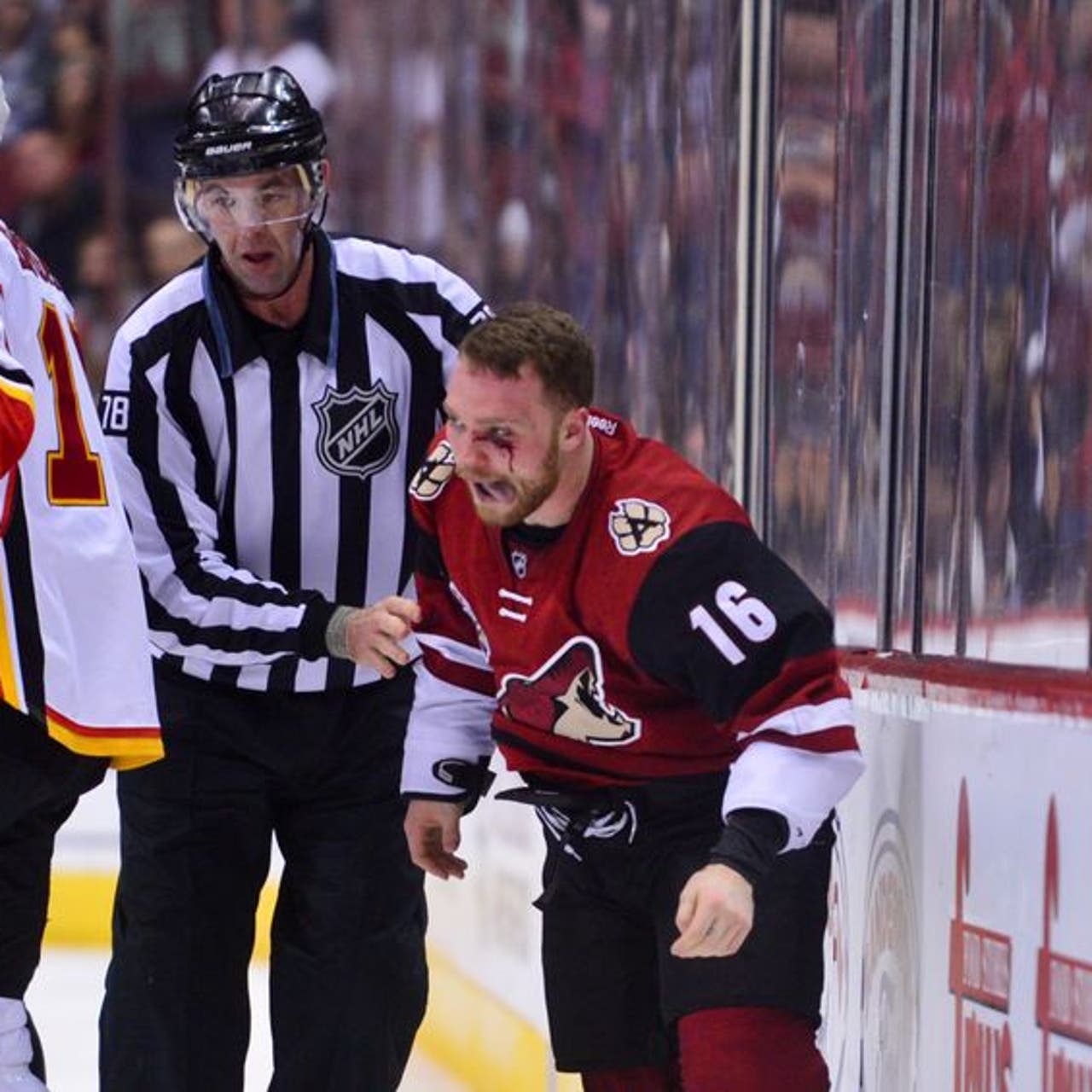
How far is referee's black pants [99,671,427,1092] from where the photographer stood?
9.84 ft

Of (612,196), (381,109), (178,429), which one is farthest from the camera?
(381,109)

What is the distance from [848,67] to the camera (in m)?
3.00

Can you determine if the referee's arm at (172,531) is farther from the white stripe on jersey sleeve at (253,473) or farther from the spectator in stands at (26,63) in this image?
the spectator in stands at (26,63)

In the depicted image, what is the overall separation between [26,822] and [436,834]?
1.23 ft

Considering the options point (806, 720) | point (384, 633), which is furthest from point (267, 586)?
point (806, 720)

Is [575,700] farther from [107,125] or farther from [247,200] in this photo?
[107,125]

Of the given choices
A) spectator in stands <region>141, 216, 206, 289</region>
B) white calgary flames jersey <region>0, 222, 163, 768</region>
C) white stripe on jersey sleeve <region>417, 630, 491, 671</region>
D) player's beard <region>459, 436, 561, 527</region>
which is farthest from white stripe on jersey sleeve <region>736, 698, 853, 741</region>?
spectator in stands <region>141, 216, 206, 289</region>

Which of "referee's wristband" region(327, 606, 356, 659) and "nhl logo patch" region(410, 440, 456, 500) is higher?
"nhl logo patch" region(410, 440, 456, 500)

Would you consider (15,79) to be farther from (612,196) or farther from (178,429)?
(178,429)

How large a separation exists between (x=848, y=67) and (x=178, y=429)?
0.80 metres

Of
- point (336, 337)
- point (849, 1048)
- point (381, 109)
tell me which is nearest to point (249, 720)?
point (336, 337)

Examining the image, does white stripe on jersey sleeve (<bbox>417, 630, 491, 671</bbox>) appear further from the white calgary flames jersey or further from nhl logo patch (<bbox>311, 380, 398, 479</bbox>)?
nhl logo patch (<bbox>311, 380, 398, 479</bbox>)

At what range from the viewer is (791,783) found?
2.22 meters

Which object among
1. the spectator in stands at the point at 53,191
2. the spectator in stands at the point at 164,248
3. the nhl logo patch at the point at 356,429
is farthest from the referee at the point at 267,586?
the spectator in stands at the point at 53,191
